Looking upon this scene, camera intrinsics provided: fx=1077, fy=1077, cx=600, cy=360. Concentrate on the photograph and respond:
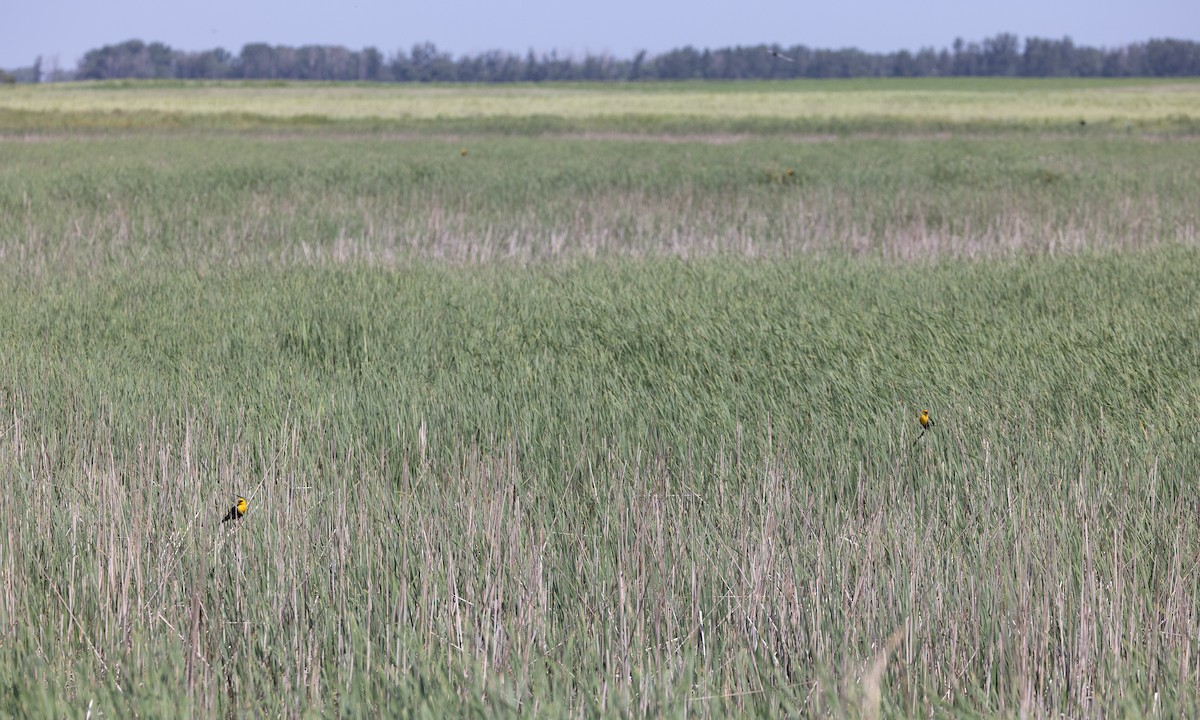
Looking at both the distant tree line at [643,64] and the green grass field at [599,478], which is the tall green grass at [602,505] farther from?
the distant tree line at [643,64]

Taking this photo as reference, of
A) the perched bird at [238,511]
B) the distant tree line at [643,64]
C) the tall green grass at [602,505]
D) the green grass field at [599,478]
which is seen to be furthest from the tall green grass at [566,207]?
the distant tree line at [643,64]

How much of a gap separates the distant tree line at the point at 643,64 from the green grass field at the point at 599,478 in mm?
131010

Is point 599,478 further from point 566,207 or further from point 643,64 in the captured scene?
point 643,64

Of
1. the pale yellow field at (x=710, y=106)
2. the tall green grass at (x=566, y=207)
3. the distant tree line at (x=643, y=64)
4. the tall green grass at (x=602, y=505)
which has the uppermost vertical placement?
the distant tree line at (x=643, y=64)

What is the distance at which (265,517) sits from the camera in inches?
118

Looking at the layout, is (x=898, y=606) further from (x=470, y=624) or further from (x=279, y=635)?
(x=279, y=635)

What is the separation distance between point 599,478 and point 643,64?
511 feet

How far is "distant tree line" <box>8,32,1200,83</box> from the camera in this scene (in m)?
137

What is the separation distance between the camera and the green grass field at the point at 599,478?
7.42 ft

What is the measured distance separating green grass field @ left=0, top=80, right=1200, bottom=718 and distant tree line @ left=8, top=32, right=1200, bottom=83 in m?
131

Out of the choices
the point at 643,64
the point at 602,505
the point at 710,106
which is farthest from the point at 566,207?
the point at 643,64

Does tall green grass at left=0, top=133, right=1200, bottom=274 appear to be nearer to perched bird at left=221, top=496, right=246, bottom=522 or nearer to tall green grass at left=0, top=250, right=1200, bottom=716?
tall green grass at left=0, top=250, right=1200, bottom=716

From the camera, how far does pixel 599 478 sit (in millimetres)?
3629

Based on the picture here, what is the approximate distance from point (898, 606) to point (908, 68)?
148220mm
